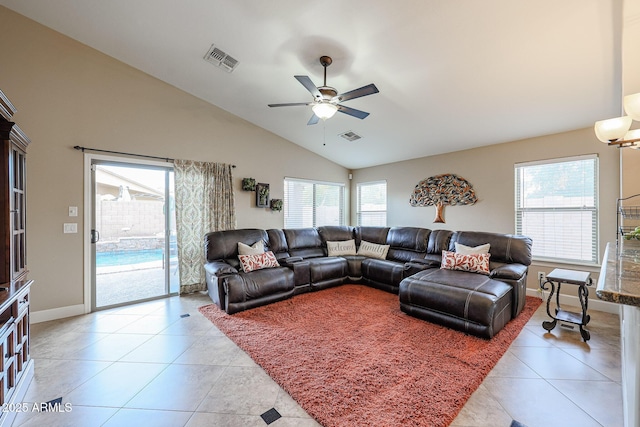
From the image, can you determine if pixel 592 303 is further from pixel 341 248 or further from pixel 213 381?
pixel 213 381

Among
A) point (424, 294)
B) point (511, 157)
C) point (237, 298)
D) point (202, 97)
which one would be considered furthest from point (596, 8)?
point (202, 97)

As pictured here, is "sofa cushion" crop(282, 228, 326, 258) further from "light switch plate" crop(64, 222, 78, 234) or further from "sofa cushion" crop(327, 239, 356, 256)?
"light switch plate" crop(64, 222, 78, 234)

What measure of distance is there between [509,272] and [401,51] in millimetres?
2855

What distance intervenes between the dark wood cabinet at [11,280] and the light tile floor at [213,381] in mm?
172

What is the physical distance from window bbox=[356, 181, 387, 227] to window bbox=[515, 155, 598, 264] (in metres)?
2.58

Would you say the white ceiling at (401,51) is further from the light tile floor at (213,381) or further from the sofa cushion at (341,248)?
the light tile floor at (213,381)

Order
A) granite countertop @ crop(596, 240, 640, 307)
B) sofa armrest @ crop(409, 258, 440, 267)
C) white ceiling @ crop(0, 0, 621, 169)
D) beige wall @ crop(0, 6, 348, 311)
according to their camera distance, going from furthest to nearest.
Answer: sofa armrest @ crop(409, 258, 440, 267) → beige wall @ crop(0, 6, 348, 311) → white ceiling @ crop(0, 0, 621, 169) → granite countertop @ crop(596, 240, 640, 307)

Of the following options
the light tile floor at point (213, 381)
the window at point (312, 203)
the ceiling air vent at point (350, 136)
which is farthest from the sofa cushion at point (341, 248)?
the light tile floor at point (213, 381)

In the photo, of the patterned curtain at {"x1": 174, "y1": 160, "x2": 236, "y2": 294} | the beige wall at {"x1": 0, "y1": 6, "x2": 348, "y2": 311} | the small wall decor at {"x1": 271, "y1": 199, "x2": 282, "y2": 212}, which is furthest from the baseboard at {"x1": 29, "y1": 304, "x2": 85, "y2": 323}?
the small wall decor at {"x1": 271, "y1": 199, "x2": 282, "y2": 212}

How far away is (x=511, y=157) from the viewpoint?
4.26 metres

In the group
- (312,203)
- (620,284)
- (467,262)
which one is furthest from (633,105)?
(312,203)

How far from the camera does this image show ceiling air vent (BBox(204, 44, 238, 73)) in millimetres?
3162

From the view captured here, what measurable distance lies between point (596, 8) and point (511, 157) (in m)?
2.50

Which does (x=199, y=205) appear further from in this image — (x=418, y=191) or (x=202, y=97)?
(x=418, y=191)
